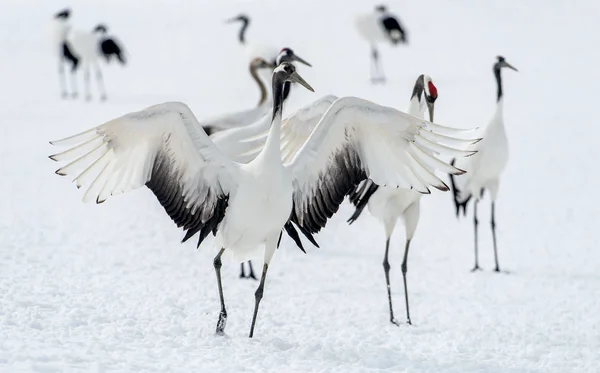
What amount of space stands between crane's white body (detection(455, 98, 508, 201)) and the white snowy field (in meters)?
0.77

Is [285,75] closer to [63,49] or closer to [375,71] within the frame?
[375,71]

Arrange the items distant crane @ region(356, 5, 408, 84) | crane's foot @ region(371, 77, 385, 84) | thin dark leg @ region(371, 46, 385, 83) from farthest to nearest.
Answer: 1. distant crane @ region(356, 5, 408, 84)
2. thin dark leg @ region(371, 46, 385, 83)
3. crane's foot @ region(371, 77, 385, 84)

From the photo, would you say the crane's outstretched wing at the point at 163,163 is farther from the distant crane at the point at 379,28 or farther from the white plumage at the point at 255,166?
the distant crane at the point at 379,28

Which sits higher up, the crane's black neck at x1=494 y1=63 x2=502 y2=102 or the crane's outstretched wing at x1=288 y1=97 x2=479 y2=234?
the crane's black neck at x1=494 y1=63 x2=502 y2=102

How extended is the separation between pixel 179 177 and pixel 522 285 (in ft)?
12.3

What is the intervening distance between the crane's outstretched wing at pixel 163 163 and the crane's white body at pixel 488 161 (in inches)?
148

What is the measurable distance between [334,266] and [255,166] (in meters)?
3.29

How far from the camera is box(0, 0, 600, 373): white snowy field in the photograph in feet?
18.0

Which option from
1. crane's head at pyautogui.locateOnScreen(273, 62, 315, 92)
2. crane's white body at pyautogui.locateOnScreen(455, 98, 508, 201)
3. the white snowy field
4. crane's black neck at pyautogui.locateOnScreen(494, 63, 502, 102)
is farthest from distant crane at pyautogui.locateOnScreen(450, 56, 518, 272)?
crane's head at pyautogui.locateOnScreen(273, 62, 315, 92)

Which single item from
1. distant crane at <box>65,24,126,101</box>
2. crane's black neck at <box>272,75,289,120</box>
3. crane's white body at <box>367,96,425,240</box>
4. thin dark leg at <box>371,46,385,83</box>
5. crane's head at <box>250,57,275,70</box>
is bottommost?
crane's white body at <box>367,96,425,240</box>

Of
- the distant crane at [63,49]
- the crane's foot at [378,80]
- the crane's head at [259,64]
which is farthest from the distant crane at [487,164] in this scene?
the distant crane at [63,49]

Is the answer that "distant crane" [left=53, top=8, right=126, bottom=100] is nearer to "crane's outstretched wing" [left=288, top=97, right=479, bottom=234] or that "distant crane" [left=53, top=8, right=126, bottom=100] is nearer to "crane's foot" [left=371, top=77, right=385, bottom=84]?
"crane's foot" [left=371, top=77, right=385, bottom=84]

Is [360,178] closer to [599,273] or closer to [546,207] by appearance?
[599,273]

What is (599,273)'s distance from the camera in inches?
324
